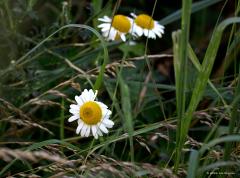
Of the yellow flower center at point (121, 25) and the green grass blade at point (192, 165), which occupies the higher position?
the yellow flower center at point (121, 25)

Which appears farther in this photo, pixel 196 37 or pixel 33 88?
pixel 196 37

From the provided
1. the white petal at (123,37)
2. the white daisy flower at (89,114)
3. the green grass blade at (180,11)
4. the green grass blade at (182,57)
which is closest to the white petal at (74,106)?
the white daisy flower at (89,114)

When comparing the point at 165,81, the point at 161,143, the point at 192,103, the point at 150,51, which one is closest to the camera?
the point at 192,103

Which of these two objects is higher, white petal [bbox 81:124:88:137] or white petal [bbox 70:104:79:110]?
white petal [bbox 70:104:79:110]

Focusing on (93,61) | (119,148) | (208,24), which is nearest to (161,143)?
(119,148)

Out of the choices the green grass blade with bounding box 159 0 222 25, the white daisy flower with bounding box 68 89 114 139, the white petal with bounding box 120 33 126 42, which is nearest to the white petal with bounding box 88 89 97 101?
the white daisy flower with bounding box 68 89 114 139

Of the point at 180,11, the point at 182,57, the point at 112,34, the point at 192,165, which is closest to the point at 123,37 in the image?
the point at 112,34

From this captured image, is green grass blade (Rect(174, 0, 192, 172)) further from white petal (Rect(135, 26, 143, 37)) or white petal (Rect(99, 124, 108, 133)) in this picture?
white petal (Rect(135, 26, 143, 37))

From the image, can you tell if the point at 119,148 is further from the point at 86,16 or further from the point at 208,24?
the point at 208,24

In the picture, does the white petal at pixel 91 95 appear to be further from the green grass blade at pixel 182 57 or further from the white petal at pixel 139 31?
the white petal at pixel 139 31
